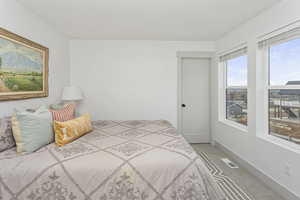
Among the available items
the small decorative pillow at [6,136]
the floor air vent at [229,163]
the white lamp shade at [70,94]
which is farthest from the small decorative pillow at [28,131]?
the floor air vent at [229,163]

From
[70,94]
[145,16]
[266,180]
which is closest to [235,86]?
[266,180]

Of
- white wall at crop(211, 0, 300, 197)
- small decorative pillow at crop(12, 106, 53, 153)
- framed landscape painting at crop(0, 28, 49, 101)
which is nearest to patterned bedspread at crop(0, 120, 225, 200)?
small decorative pillow at crop(12, 106, 53, 153)

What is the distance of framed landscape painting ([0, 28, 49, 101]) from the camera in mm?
1962

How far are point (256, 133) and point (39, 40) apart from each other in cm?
359

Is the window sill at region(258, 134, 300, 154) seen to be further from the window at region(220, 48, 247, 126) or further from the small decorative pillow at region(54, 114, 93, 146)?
the small decorative pillow at region(54, 114, 93, 146)

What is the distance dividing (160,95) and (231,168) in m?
1.96

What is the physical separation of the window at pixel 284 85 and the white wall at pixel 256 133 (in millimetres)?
173

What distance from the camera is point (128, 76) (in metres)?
3.81

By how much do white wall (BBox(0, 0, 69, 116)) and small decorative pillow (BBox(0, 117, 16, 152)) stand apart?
0.31 m

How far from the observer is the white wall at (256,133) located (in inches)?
77.2

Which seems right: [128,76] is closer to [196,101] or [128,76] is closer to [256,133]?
[196,101]

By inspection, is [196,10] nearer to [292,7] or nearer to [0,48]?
[292,7]

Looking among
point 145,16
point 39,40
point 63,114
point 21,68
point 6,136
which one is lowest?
point 6,136

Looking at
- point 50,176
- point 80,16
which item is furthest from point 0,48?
point 50,176
